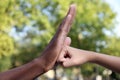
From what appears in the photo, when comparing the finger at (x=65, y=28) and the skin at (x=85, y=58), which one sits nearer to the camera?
the finger at (x=65, y=28)

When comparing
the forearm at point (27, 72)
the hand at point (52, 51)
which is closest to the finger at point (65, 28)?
the hand at point (52, 51)

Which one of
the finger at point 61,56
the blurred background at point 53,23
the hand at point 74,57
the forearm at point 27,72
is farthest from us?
the blurred background at point 53,23

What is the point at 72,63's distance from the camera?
229 cm

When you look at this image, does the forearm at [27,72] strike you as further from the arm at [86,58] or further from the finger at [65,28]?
the arm at [86,58]

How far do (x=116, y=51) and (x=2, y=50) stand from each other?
13.2m

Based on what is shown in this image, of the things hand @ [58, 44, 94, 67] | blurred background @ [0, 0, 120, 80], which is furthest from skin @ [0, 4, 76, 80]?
blurred background @ [0, 0, 120, 80]

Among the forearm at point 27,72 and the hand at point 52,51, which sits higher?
the hand at point 52,51

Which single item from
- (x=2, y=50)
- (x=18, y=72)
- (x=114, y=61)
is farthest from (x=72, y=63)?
(x=2, y=50)

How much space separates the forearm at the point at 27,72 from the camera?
1.88 m

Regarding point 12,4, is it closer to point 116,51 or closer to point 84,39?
point 84,39

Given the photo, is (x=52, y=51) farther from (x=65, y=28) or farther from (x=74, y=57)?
(x=74, y=57)

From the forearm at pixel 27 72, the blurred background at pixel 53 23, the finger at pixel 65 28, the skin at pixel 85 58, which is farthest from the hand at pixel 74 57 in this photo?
the blurred background at pixel 53 23

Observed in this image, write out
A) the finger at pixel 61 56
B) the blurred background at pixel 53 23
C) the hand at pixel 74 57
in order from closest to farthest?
the finger at pixel 61 56 < the hand at pixel 74 57 < the blurred background at pixel 53 23

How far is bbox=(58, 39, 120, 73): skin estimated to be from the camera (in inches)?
85.7
